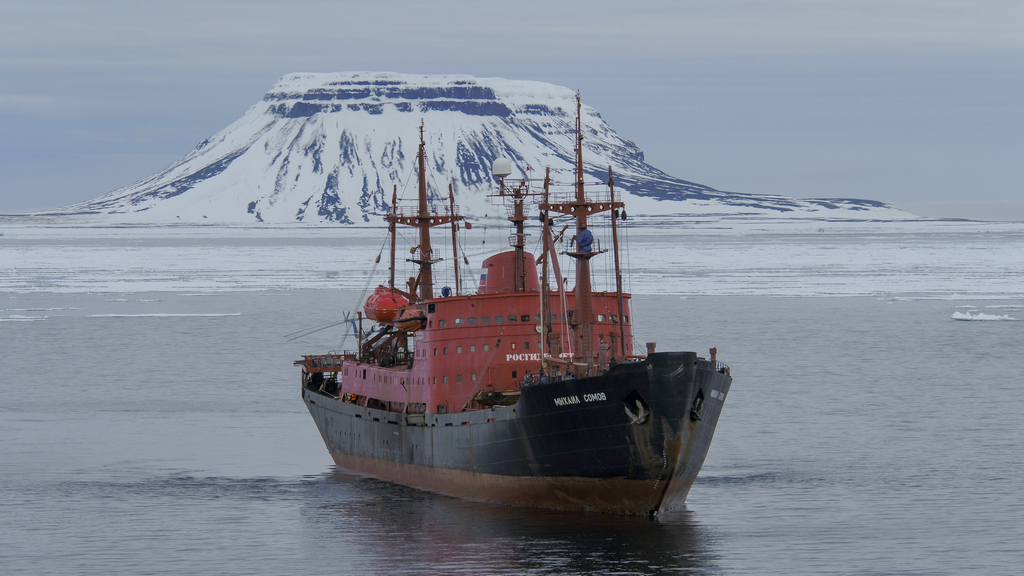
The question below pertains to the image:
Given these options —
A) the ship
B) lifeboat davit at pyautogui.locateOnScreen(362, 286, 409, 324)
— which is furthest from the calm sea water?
lifeboat davit at pyautogui.locateOnScreen(362, 286, 409, 324)

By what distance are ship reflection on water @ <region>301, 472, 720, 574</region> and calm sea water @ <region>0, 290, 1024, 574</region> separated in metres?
0.10

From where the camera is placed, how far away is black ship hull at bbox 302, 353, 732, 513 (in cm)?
3719

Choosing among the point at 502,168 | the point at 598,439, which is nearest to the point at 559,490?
the point at 598,439

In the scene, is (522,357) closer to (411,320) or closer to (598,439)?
(598,439)

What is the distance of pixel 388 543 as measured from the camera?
36.4 metres

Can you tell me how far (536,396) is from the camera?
1526 inches

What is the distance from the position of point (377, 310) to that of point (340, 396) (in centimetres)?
439

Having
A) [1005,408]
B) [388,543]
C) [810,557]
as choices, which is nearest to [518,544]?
[388,543]

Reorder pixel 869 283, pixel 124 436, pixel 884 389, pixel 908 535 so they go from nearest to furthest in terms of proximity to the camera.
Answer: pixel 908 535, pixel 124 436, pixel 884 389, pixel 869 283

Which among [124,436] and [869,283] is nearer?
[124,436]

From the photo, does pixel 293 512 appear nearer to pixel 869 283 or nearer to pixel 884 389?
pixel 884 389

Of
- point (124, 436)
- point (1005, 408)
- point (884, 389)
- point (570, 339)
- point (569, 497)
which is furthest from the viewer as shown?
point (884, 389)

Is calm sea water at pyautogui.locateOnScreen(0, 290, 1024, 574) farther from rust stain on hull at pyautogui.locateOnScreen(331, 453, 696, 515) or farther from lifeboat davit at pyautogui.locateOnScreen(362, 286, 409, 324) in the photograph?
lifeboat davit at pyautogui.locateOnScreen(362, 286, 409, 324)

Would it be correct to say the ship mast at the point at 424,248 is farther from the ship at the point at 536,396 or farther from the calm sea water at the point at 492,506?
the calm sea water at the point at 492,506
